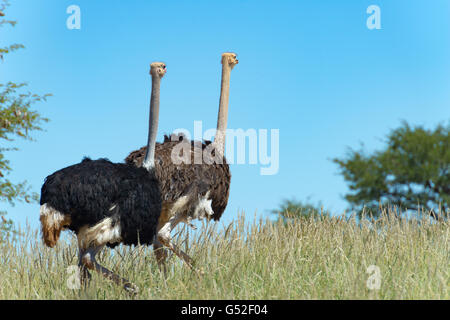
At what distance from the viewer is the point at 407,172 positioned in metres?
19.9

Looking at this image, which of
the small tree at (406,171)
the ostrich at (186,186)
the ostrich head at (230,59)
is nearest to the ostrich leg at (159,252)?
the ostrich at (186,186)

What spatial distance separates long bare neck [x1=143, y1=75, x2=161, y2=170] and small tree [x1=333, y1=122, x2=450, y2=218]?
13.7 m

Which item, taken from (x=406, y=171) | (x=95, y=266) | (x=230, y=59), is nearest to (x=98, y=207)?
(x=95, y=266)

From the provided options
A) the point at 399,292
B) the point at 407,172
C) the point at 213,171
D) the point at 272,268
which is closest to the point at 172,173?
the point at 213,171

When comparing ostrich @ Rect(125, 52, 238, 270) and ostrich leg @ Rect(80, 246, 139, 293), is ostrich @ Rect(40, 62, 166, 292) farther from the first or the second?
ostrich @ Rect(125, 52, 238, 270)

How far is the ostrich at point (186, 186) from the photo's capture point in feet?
21.8

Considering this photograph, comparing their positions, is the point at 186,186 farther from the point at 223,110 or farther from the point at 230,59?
the point at 230,59

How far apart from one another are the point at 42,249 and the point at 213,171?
2.40m

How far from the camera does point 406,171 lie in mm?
19891

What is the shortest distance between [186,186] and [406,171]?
14743 millimetres

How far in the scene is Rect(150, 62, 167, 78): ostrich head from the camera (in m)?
6.85

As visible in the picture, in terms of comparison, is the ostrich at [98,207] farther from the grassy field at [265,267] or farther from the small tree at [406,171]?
the small tree at [406,171]

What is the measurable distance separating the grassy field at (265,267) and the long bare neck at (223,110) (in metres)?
1.12
